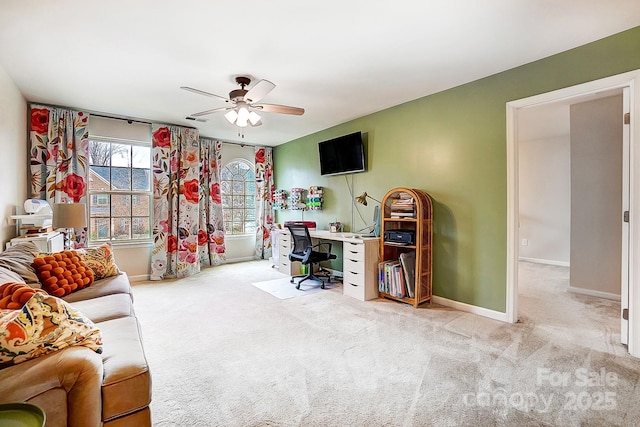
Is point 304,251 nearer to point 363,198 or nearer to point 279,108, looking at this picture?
point 363,198

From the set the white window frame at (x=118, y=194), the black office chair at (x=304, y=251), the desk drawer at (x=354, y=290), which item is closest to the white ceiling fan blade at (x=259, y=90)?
the black office chair at (x=304, y=251)

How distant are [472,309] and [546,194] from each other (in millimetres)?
3888

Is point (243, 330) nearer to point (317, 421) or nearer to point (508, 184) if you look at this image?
point (317, 421)

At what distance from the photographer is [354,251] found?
3.77 meters

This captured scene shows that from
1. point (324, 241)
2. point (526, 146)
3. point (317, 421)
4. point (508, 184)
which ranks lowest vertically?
point (317, 421)

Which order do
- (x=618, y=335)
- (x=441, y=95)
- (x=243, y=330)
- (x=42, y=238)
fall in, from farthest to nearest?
1. (x=441, y=95)
2. (x=42, y=238)
3. (x=243, y=330)
4. (x=618, y=335)

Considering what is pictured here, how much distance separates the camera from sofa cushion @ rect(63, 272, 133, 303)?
7.48ft

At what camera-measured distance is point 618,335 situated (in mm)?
2590

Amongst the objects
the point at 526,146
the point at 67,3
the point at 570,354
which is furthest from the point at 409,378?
the point at 526,146

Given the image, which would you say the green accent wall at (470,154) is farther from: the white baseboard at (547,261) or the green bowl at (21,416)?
the white baseboard at (547,261)

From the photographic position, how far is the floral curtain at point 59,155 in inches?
152

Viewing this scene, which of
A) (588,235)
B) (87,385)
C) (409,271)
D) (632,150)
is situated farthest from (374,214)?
(87,385)

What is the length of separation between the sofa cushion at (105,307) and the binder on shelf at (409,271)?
2.65 m

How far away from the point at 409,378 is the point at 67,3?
332cm
